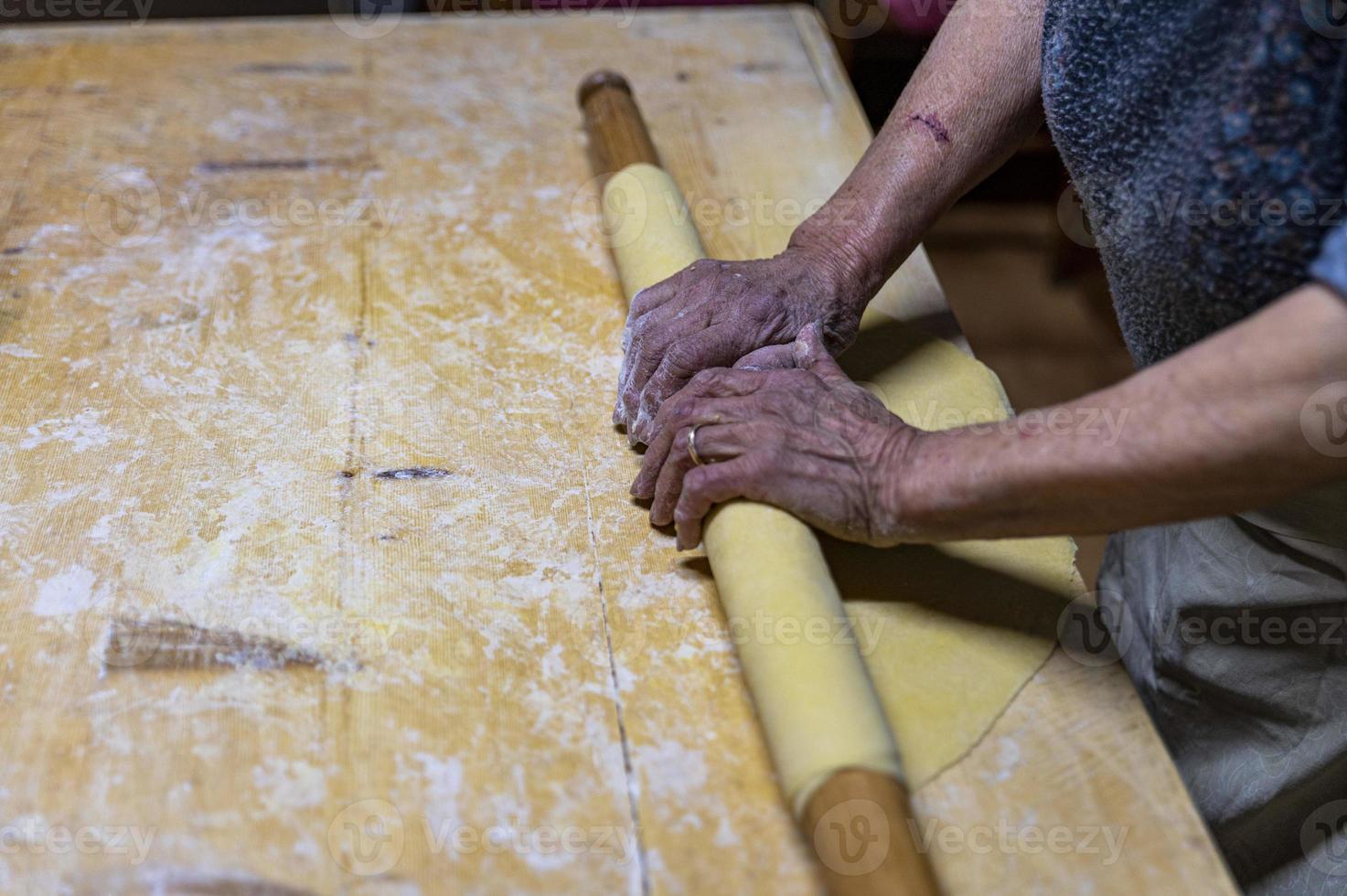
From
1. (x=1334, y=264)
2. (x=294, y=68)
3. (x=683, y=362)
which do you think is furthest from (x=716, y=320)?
(x=294, y=68)

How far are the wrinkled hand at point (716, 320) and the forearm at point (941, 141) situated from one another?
0.19 feet

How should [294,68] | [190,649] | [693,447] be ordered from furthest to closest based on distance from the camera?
[294,68] < [693,447] < [190,649]

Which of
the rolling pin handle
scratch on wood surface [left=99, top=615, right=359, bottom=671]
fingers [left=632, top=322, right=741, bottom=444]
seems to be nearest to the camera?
scratch on wood surface [left=99, top=615, right=359, bottom=671]

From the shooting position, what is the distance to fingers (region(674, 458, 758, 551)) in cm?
114

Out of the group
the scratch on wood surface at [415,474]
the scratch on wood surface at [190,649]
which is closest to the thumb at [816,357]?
the scratch on wood surface at [415,474]

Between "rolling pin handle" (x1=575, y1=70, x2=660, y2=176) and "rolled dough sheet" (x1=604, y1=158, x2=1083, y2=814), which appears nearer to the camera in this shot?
"rolled dough sheet" (x1=604, y1=158, x2=1083, y2=814)

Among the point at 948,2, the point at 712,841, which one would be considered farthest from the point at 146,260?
the point at 948,2

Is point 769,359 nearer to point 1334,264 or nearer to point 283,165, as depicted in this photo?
point 1334,264

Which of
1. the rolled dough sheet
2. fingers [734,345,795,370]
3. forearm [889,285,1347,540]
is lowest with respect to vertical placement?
the rolled dough sheet

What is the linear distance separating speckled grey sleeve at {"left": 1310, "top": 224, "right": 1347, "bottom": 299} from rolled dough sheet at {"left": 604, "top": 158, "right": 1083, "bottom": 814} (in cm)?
47

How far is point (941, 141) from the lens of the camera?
1428 millimetres

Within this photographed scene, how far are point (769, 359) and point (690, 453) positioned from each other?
20 cm

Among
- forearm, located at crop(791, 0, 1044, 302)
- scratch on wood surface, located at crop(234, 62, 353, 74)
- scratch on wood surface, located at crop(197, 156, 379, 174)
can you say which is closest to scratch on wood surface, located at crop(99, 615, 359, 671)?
forearm, located at crop(791, 0, 1044, 302)

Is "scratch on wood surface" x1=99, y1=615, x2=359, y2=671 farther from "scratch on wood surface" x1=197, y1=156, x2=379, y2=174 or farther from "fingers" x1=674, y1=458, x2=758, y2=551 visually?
"scratch on wood surface" x1=197, y1=156, x2=379, y2=174
